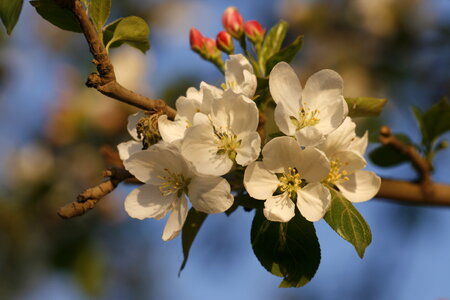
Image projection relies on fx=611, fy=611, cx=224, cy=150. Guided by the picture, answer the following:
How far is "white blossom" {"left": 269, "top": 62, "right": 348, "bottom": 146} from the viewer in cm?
117

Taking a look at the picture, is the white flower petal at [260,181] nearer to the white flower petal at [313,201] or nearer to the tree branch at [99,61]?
the white flower petal at [313,201]

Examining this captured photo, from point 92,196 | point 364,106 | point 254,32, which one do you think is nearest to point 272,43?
point 254,32

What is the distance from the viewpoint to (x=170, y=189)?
3.99ft

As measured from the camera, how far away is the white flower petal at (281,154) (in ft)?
3.62

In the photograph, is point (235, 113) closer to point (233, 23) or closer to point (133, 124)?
point (133, 124)

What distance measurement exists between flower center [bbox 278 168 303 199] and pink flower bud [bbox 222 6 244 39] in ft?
1.58

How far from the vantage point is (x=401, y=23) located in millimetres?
3643

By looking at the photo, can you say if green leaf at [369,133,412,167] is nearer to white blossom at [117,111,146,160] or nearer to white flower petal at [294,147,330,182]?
white flower petal at [294,147,330,182]

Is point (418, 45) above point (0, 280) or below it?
above

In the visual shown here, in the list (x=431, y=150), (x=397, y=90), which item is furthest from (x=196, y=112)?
(x=397, y=90)

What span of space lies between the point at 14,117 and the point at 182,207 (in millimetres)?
2946

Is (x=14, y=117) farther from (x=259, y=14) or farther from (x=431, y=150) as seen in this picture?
(x=431, y=150)

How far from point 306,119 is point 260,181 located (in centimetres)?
17

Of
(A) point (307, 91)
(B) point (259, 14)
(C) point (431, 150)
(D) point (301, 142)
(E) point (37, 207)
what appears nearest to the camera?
(D) point (301, 142)
